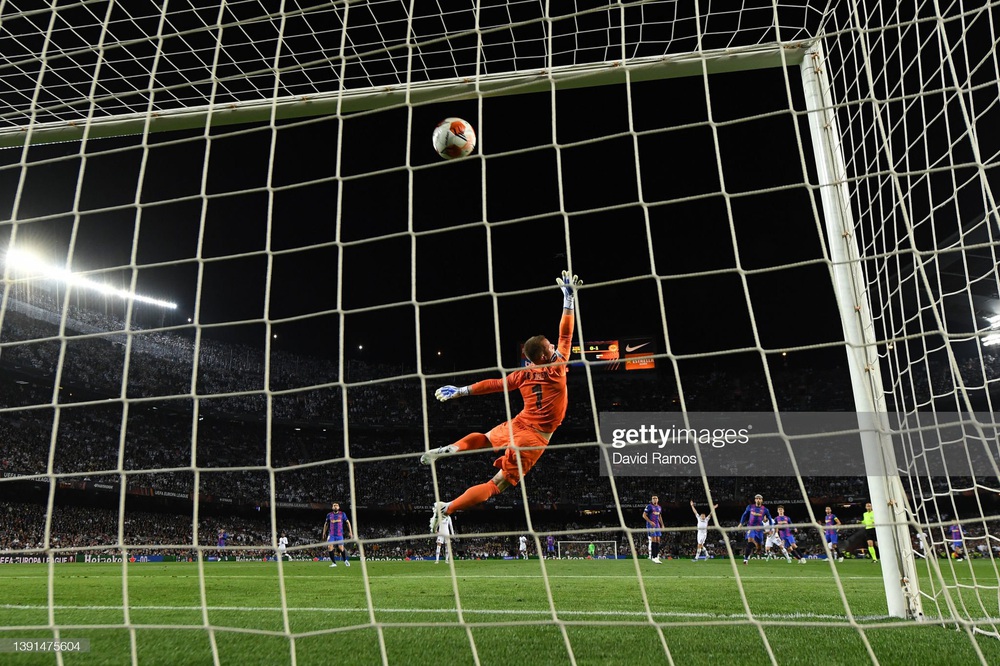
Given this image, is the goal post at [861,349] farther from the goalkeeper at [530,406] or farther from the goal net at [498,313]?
the goalkeeper at [530,406]

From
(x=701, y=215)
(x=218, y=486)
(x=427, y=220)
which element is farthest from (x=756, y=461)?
(x=218, y=486)

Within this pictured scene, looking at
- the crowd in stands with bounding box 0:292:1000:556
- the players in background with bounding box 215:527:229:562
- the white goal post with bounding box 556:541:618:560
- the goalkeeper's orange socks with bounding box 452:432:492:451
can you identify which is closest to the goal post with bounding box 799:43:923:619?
the goalkeeper's orange socks with bounding box 452:432:492:451

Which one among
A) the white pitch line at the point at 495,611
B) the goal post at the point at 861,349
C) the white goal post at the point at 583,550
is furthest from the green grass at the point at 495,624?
the white goal post at the point at 583,550

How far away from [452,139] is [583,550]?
18.8 meters

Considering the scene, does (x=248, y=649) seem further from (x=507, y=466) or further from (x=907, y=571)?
(x=907, y=571)

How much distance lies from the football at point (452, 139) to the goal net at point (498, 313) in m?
0.26

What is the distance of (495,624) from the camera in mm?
2086

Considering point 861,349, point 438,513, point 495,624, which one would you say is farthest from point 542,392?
point 495,624

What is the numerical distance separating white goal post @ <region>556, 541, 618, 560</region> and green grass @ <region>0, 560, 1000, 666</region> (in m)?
12.6

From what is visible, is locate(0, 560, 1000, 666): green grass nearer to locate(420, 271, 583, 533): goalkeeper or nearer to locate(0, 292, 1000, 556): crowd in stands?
locate(420, 271, 583, 533): goalkeeper

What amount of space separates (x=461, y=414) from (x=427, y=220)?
10385mm

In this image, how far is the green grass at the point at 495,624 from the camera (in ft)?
8.64

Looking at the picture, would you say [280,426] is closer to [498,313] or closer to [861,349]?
[498,313]

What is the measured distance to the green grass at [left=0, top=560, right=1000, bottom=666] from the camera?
2635 mm
